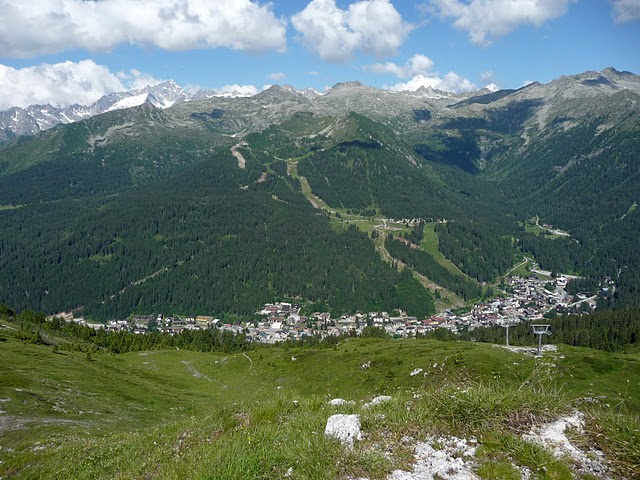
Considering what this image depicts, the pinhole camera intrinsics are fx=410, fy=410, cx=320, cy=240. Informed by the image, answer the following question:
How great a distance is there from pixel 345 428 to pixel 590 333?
365 feet

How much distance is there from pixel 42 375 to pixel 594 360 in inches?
2595

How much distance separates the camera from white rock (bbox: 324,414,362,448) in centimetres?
1058

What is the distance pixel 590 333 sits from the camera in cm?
9956

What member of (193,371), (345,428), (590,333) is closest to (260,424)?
(345,428)

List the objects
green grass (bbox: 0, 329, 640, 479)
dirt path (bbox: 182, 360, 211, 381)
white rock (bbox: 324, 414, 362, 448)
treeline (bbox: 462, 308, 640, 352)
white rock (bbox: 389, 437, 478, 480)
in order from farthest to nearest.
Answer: treeline (bbox: 462, 308, 640, 352) < dirt path (bbox: 182, 360, 211, 381) < white rock (bbox: 324, 414, 362, 448) < green grass (bbox: 0, 329, 640, 479) < white rock (bbox: 389, 437, 478, 480)

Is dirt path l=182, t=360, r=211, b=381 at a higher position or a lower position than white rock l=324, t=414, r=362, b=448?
lower

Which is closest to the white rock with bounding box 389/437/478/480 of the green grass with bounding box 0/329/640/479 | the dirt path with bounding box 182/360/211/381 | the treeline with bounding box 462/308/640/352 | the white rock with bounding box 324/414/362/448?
the green grass with bounding box 0/329/640/479

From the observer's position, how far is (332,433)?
1085 cm

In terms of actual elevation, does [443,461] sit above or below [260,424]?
above

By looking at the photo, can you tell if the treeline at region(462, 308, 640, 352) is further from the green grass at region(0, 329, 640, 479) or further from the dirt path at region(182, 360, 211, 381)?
the dirt path at region(182, 360, 211, 381)

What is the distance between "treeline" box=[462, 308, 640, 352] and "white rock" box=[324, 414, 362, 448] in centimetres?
9303

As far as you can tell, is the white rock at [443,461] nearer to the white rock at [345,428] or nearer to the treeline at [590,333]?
the white rock at [345,428]

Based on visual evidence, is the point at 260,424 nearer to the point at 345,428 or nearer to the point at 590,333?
the point at 345,428

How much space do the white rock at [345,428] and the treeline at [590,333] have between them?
305 feet
